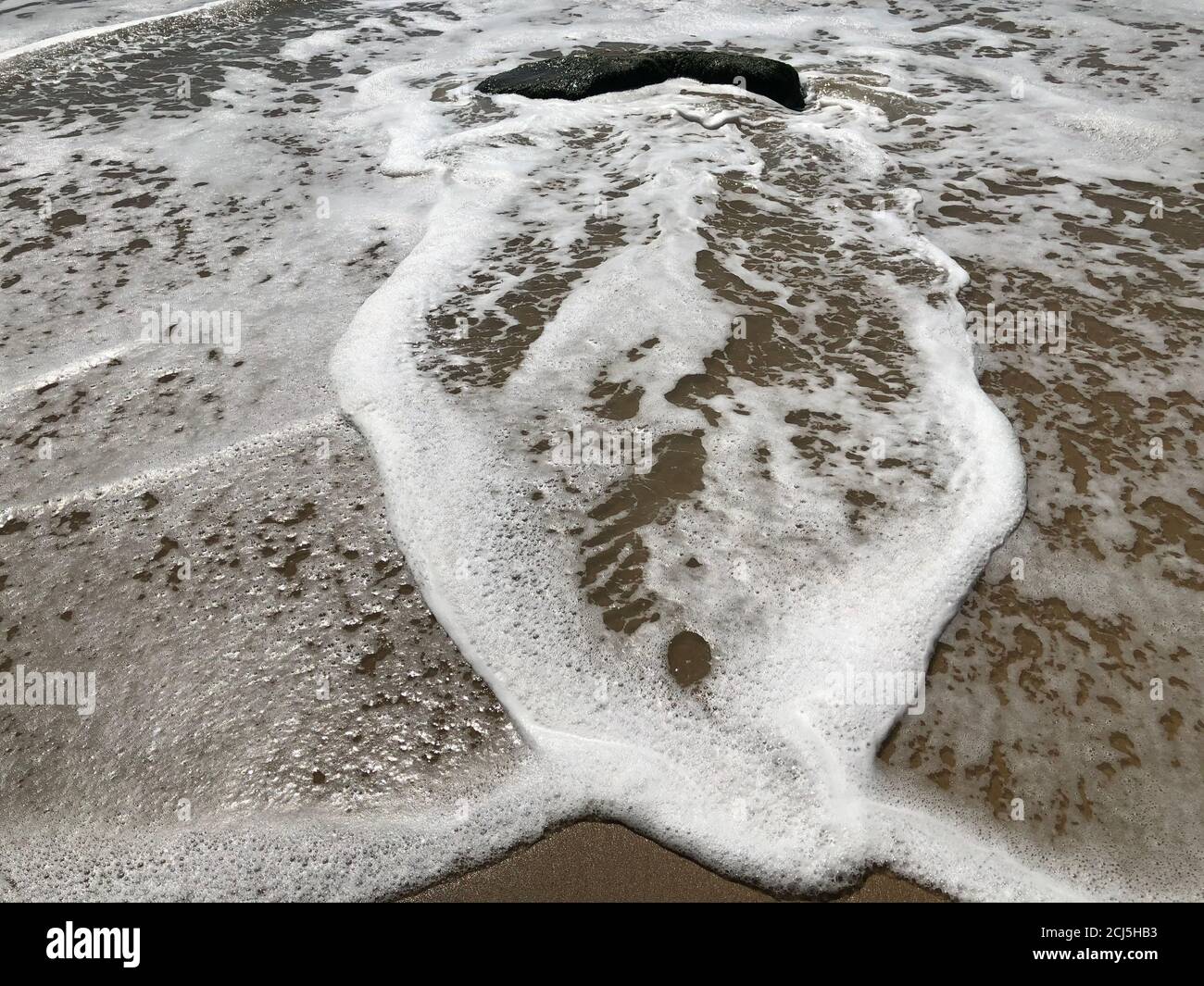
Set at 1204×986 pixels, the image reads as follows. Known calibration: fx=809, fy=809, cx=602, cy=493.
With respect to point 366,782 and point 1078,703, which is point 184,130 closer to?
point 366,782

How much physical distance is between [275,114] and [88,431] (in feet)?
14.3

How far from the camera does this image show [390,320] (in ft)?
12.7

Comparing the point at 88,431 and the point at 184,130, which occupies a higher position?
the point at 184,130

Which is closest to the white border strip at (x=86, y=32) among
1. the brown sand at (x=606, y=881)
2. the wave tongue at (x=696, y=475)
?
the wave tongue at (x=696, y=475)

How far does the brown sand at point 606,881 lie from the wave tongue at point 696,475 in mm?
80

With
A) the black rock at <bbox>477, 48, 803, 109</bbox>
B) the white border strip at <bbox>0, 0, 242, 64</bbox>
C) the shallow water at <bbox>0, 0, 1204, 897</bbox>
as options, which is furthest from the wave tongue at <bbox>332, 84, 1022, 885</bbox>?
the white border strip at <bbox>0, 0, 242, 64</bbox>

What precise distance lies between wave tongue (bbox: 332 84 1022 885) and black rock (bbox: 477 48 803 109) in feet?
7.64

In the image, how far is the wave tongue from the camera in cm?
220

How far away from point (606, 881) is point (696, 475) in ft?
4.85

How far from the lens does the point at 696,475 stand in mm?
2967

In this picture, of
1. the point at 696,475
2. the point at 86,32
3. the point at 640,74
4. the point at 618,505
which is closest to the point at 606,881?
the point at 618,505

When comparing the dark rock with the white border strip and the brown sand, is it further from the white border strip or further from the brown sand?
the white border strip

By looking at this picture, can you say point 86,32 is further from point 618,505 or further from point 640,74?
point 618,505
